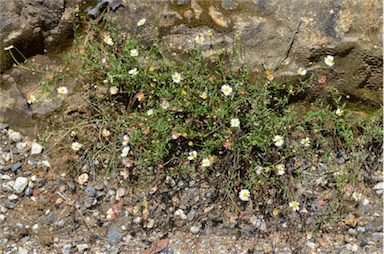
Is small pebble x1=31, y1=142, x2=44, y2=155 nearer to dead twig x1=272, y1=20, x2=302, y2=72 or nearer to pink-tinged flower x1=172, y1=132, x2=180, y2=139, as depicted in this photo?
pink-tinged flower x1=172, y1=132, x2=180, y2=139

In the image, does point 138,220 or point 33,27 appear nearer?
A: point 138,220

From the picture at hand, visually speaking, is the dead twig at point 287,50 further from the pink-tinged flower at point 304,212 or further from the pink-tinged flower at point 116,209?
the pink-tinged flower at point 116,209

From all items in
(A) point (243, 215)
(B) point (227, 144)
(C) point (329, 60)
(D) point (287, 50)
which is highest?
(D) point (287, 50)

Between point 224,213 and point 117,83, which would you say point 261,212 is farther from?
point 117,83

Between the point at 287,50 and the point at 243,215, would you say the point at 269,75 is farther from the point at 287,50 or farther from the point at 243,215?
the point at 243,215

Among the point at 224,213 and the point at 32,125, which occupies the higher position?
the point at 32,125

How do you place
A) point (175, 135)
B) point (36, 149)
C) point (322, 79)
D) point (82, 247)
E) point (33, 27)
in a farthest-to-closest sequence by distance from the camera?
point (33, 27) → point (36, 149) → point (322, 79) → point (175, 135) → point (82, 247)

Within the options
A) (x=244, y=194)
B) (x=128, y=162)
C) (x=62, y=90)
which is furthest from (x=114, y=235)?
(x=62, y=90)

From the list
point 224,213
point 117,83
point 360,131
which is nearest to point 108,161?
point 117,83

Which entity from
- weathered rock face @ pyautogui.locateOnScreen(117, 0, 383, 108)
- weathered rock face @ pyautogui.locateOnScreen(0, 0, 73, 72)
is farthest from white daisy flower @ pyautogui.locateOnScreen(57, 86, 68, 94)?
weathered rock face @ pyautogui.locateOnScreen(117, 0, 383, 108)
